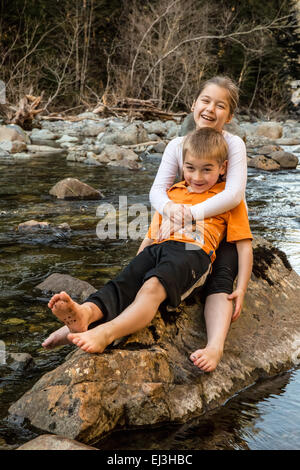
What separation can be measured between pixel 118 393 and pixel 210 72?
2109 cm

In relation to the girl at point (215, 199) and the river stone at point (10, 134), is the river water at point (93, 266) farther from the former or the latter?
the river stone at point (10, 134)

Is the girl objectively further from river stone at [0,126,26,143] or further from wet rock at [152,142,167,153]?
wet rock at [152,142,167,153]

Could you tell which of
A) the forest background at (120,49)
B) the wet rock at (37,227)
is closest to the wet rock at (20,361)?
the wet rock at (37,227)

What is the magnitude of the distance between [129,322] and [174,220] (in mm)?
710

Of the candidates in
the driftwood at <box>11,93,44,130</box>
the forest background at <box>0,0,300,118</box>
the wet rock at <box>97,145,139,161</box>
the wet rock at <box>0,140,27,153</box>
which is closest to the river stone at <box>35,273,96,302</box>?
the wet rock at <box>97,145,139,161</box>

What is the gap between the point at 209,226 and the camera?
2.82m

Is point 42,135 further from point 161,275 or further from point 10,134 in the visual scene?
point 161,275

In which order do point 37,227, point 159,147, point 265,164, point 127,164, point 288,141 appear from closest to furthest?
point 37,227 → point 127,164 → point 265,164 → point 159,147 → point 288,141

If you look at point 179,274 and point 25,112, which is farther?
point 25,112

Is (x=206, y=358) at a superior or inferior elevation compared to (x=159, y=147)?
superior

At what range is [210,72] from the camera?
71.7ft

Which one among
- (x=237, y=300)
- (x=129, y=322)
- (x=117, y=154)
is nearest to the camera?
(x=129, y=322)

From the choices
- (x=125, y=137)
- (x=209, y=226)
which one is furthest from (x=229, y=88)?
(x=125, y=137)

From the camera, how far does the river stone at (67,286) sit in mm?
3512
